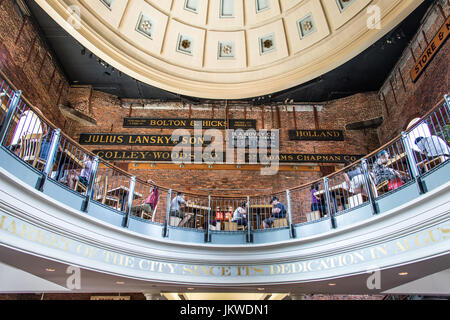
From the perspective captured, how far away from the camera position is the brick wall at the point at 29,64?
914 cm

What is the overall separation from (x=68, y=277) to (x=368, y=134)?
11.5m

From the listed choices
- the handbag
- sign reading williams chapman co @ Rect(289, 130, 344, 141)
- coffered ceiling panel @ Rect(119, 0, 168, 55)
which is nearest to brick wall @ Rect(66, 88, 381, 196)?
sign reading williams chapman co @ Rect(289, 130, 344, 141)

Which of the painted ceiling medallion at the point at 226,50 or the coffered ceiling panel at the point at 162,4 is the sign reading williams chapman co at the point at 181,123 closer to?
the painted ceiling medallion at the point at 226,50

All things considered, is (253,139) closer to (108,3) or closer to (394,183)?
(108,3)

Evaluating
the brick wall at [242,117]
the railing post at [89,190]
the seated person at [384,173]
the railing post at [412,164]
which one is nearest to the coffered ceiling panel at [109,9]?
the brick wall at [242,117]

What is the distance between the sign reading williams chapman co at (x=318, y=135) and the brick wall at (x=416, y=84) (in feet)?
5.26

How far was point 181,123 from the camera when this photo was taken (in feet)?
44.1

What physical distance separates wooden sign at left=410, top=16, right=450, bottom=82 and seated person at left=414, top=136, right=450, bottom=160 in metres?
4.79

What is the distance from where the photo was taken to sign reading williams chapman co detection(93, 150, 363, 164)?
1253cm

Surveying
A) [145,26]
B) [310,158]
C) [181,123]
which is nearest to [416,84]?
[310,158]
